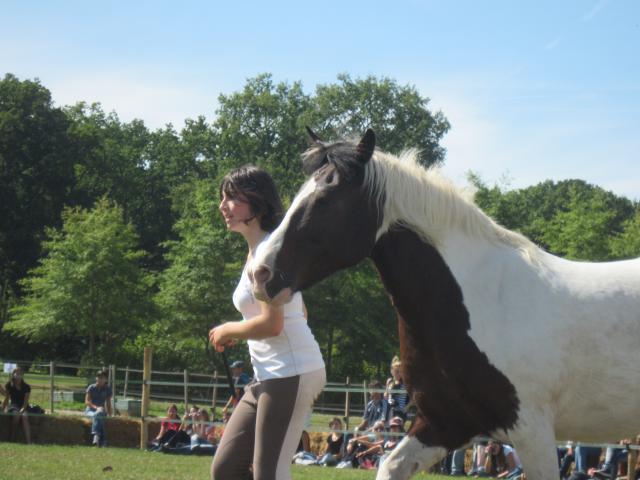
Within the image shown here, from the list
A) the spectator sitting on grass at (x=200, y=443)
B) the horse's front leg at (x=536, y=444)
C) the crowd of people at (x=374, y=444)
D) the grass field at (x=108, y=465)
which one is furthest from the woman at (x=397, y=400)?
the horse's front leg at (x=536, y=444)

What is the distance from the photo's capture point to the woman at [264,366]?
372 cm

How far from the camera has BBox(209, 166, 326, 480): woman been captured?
3725 mm

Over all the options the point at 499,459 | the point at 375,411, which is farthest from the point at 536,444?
the point at 375,411

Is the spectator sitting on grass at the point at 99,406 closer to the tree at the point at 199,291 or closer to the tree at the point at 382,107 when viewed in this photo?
the tree at the point at 199,291

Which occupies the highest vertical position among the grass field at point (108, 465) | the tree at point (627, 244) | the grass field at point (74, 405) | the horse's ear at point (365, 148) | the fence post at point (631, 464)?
the tree at point (627, 244)

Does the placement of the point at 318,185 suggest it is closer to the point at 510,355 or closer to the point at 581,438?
the point at 510,355

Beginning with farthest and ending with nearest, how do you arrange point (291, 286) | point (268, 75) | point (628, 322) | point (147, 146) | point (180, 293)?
point (147, 146) → point (268, 75) → point (180, 293) → point (628, 322) → point (291, 286)

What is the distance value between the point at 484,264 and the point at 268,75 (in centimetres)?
4927

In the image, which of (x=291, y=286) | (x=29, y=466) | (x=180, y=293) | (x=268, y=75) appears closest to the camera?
(x=291, y=286)

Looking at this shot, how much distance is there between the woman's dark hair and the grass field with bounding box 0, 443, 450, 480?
20.4 ft

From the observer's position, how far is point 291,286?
382 centimetres

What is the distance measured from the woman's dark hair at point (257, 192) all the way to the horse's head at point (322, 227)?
0.38ft

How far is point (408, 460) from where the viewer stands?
421cm

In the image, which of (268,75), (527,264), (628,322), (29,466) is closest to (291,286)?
(527,264)
